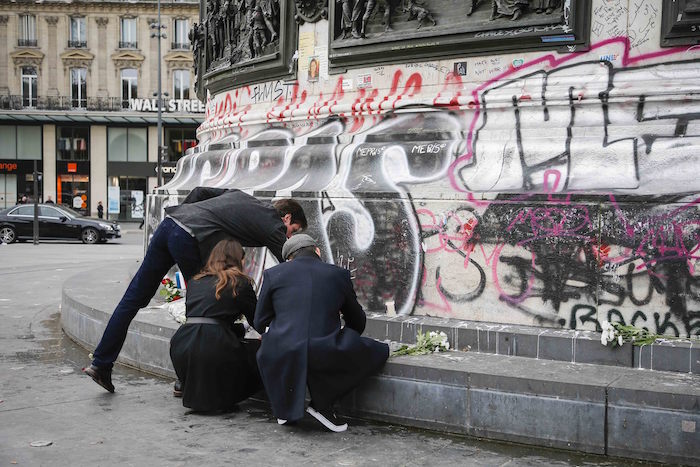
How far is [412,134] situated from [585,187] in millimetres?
1653

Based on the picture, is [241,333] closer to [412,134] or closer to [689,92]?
[412,134]

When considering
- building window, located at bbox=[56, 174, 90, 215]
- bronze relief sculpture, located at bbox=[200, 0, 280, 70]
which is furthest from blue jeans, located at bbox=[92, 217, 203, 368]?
building window, located at bbox=[56, 174, 90, 215]

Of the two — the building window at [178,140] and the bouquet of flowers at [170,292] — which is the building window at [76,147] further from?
the bouquet of flowers at [170,292]

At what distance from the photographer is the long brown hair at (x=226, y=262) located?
18.0ft

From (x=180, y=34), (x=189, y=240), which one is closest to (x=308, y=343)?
(x=189, y=240)

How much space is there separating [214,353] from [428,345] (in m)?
1.44

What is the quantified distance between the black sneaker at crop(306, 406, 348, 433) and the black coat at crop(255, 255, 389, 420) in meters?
0.04

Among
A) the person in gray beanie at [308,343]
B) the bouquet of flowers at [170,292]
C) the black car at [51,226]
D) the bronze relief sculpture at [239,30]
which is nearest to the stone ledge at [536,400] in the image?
the person in gray beanie at [308,343]

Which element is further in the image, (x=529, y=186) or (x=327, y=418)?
(x=529, y=186)

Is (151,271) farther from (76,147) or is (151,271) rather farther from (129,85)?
(76,147)

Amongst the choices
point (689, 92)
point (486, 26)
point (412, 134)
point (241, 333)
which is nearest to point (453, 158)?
point (412, 134)

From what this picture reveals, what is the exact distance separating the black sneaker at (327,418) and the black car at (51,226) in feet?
78.0

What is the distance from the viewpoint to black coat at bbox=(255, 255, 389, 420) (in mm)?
4984

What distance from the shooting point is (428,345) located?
573cm
